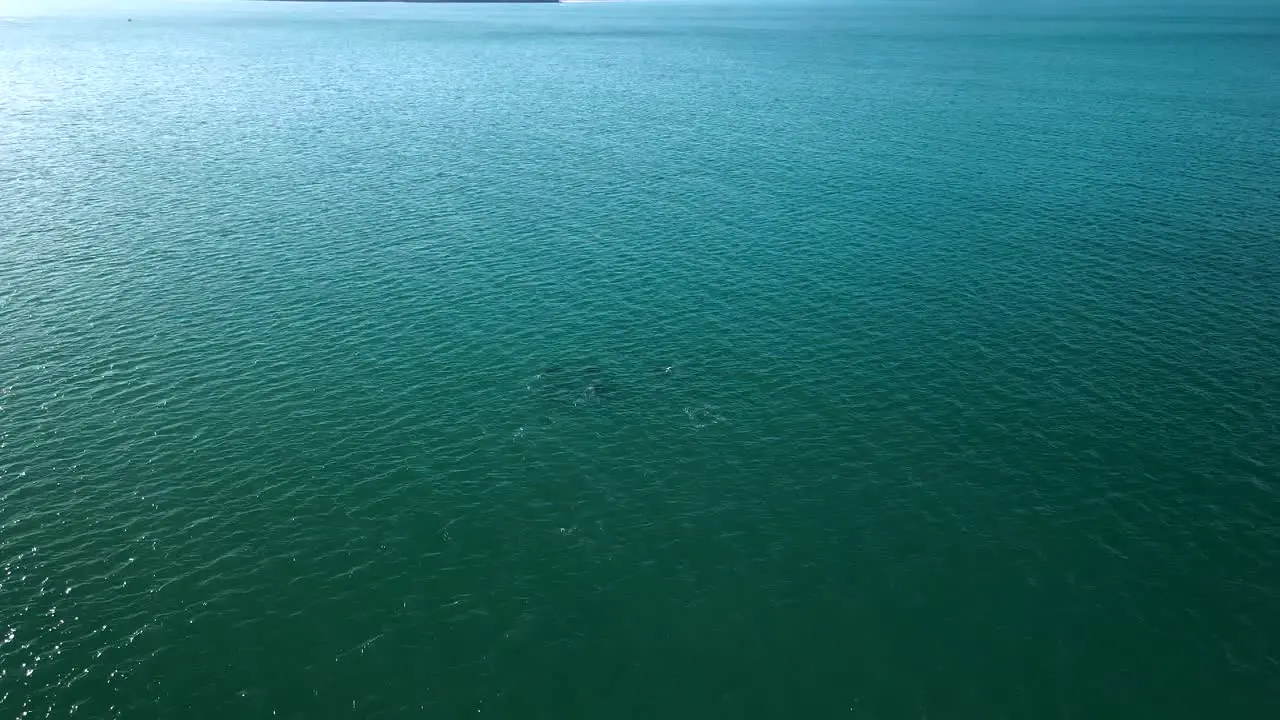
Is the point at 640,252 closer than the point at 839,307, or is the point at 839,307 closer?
the point at 839,307

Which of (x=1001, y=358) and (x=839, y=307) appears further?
(x=839, y=307)

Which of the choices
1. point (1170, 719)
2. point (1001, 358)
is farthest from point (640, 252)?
point (1170, 719)

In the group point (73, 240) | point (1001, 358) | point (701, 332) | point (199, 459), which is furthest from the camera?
point (73, 240)

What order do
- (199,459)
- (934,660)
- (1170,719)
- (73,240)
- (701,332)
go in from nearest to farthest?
(1170,719)
(934,660)
(199,459)
(701,332)
(73,240)

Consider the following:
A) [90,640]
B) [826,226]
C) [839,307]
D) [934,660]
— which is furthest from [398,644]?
[826,226]

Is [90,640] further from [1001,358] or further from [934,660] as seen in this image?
[1001,358]

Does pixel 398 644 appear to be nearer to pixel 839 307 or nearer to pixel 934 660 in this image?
pixel 934 660
